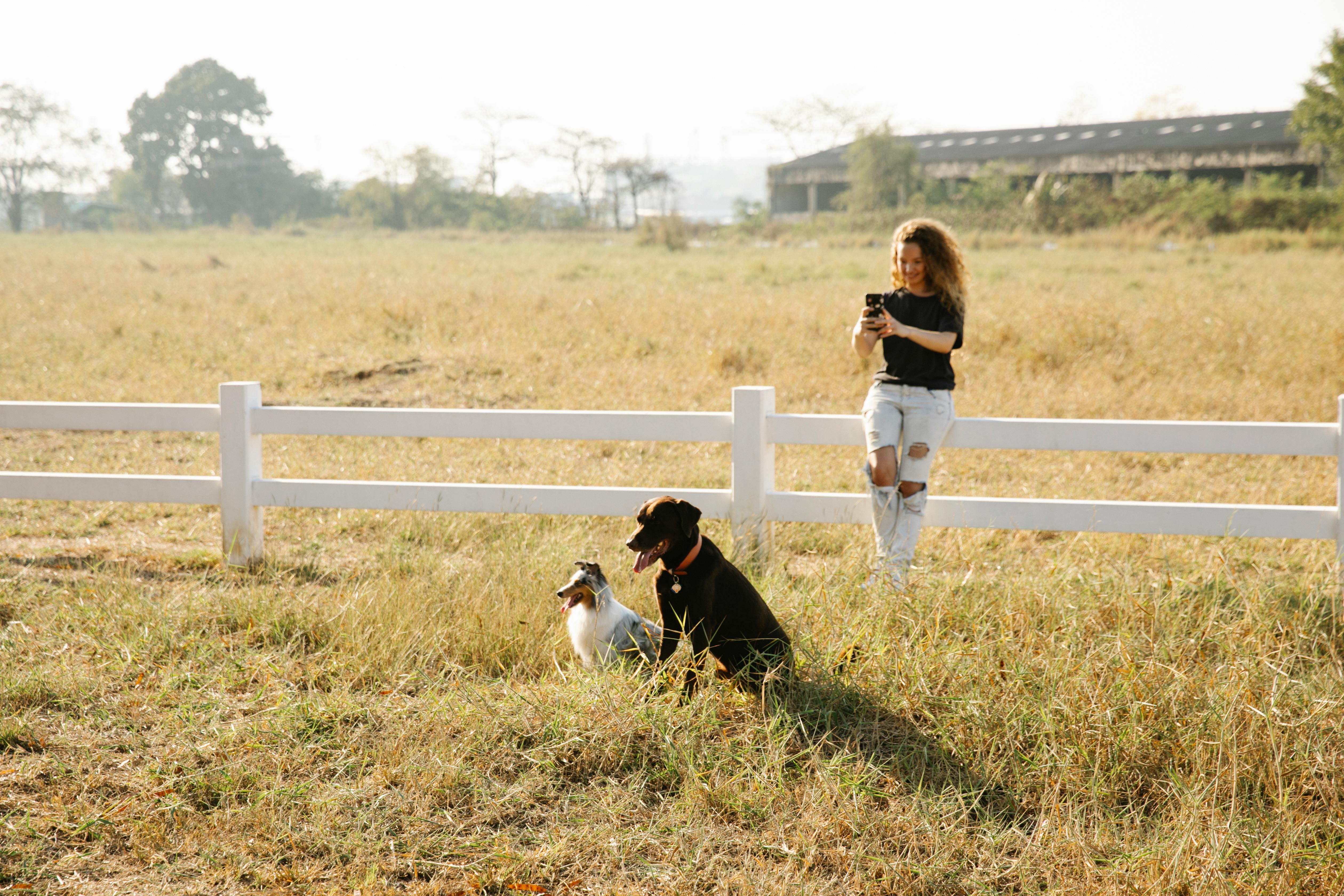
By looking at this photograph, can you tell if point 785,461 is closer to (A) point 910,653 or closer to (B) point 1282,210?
(A) point 910,653

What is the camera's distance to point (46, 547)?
589cm

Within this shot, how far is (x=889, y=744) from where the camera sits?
11.1 feet

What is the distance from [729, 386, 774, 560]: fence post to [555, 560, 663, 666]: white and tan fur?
116 cm

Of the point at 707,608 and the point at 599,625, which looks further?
the point at 599,625

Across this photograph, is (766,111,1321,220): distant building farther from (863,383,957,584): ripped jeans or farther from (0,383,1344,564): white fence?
(863,383,957,584): ripped jeans

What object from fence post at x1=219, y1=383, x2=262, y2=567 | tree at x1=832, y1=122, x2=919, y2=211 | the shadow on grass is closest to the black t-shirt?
the shadow on grass

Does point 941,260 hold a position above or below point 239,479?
above

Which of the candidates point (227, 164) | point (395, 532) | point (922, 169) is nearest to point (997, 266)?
point (395, 532)

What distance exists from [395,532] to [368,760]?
9.85 feet

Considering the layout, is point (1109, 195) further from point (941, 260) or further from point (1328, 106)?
point (941, 260)

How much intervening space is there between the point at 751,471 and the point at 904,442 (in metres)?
0.76

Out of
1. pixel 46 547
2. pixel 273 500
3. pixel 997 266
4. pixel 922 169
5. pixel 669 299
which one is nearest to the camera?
pixel 273 500

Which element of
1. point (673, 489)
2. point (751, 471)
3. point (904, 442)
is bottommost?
point (673, 489)

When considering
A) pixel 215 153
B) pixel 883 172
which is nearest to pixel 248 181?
pixel 215 153
